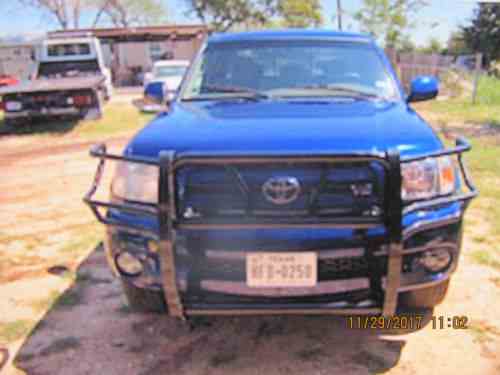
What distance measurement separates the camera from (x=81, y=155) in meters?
8.70

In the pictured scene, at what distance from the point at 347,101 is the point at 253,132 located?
941 millimetres

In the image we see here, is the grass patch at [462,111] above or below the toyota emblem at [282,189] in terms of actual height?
below

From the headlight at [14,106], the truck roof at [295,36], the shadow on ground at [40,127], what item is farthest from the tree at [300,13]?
the truck roof at [295,36]

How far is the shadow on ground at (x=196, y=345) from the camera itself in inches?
106

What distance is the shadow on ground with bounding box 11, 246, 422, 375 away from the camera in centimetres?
269

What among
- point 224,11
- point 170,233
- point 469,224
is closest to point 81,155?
point 469,224

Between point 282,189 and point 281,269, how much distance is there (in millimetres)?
363

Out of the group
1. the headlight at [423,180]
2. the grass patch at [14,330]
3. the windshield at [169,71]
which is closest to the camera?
the headlight at [423,180]

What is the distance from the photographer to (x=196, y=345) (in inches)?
114

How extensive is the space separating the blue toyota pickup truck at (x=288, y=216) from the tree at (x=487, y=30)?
35103mm

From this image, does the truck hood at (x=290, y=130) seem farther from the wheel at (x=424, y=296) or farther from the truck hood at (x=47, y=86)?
the truck hood at (x=47, y=86)

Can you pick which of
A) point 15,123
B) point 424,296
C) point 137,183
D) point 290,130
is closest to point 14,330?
point 137,183

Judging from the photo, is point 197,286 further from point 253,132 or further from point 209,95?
point 209,95

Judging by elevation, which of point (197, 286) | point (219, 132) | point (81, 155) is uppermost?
point (219, 132)
